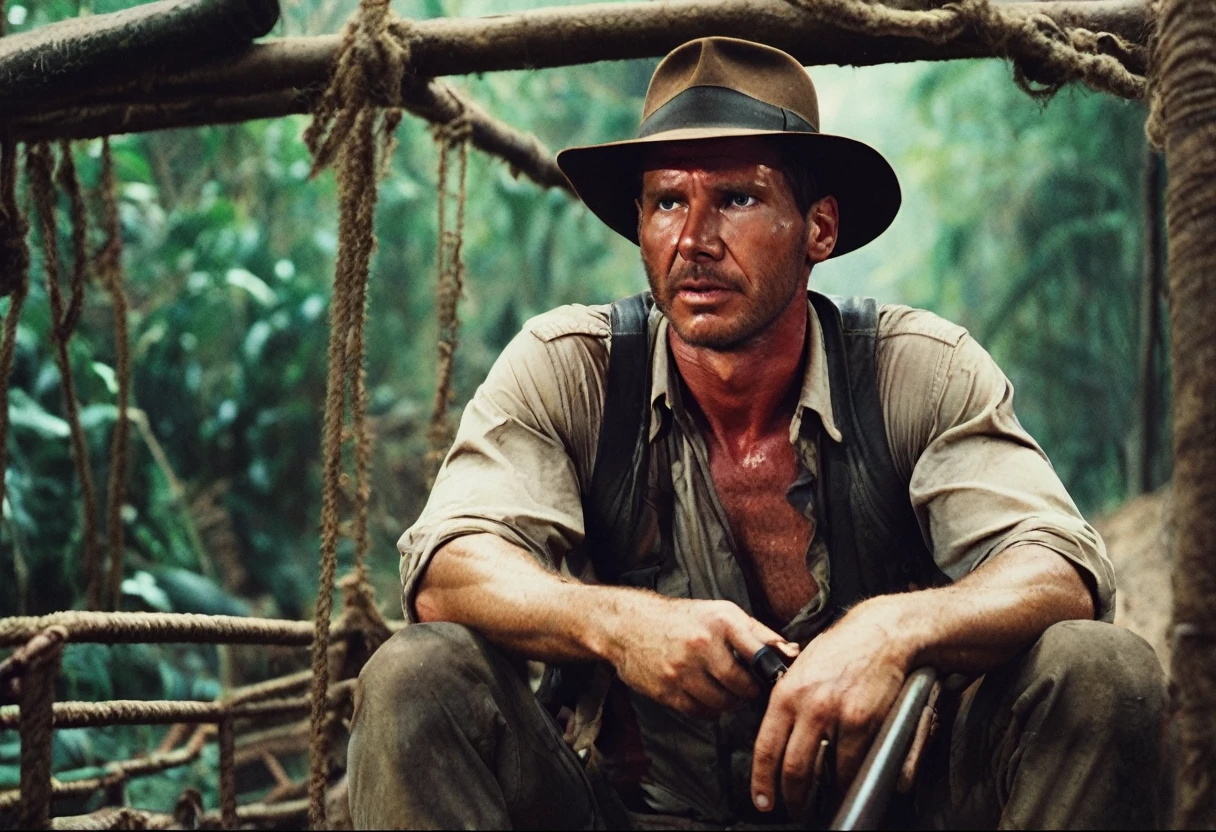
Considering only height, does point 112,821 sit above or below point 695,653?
below

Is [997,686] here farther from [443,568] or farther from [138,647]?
[138,647]

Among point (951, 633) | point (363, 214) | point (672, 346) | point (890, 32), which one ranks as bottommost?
point (951, 633)

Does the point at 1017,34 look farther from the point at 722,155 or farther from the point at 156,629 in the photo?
the point at 156,629

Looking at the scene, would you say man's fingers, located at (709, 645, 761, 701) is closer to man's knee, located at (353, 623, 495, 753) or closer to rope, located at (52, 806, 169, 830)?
man's knee, located at (353, 623, 495, 753)

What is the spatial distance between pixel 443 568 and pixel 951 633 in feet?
2.63

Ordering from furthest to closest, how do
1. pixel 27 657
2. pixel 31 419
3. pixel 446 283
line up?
pixel 31 419 → pixel 446 283 → pixel 27 657

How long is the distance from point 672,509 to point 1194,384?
3.80ft

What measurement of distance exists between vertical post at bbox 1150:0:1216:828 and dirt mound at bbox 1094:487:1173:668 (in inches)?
112

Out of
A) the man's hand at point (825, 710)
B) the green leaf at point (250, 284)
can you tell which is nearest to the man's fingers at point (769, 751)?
the man's hand at point (825, 710)

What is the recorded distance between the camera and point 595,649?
1.71 metres

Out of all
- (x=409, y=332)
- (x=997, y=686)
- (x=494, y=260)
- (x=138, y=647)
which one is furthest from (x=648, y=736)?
(x=494, y=260)

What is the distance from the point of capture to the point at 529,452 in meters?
2.08

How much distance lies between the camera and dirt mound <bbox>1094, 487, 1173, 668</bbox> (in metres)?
4.27

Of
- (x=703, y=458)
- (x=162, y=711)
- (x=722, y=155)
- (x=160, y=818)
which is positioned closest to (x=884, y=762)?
(x=703, y=458)
